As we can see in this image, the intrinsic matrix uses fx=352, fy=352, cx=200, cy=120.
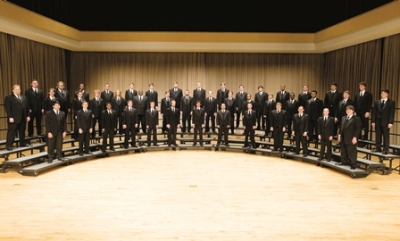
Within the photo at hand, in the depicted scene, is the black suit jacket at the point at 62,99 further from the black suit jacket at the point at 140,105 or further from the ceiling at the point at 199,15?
the ceiling at the point at 199,15

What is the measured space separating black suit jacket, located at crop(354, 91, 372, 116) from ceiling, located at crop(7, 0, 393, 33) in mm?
5357

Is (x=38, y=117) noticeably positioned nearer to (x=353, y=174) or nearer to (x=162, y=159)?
(x=162, y=159)

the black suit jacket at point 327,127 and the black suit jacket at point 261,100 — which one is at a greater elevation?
the black suit jacket at point 261,100

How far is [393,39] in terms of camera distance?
10.4 m

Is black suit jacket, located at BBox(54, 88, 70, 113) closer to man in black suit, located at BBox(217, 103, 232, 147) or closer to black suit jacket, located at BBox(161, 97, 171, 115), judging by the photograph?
black suit jacket, located at BBox(161, 97, 171, 115)

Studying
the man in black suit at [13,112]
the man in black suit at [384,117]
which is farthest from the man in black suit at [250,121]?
the man in black suit at [13,112]

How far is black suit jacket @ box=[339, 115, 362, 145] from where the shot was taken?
7527 millimetres

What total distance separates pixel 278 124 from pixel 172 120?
10.6 feet

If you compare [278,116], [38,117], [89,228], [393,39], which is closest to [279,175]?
[278,116]

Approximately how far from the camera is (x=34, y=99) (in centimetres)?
948

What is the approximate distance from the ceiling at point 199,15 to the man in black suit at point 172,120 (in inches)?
176

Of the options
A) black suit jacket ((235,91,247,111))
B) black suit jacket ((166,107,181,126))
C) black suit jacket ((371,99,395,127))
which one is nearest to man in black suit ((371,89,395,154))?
black suit jacket ((371,99,395,127))

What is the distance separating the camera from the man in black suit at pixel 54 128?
8.02m

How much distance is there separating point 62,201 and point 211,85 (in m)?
A: 9.95
